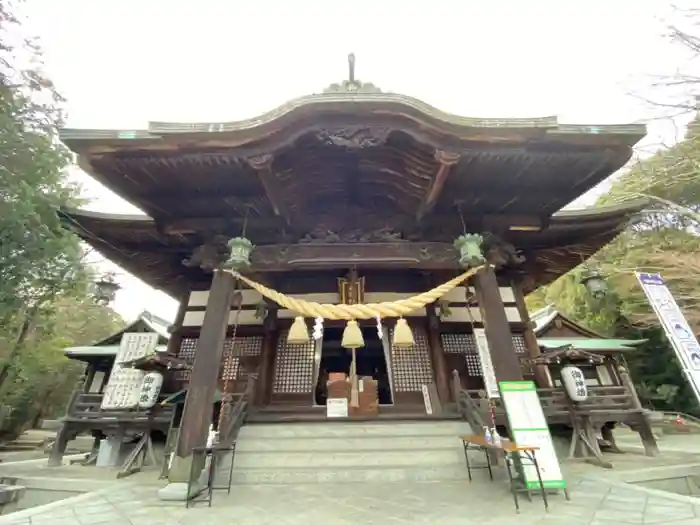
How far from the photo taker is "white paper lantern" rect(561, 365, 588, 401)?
773 cm

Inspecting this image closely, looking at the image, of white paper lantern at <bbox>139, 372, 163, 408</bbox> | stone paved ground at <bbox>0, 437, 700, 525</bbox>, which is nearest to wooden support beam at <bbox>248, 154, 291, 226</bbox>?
stone paved ground at <bbox>0, 437, 700, 525</bbox>

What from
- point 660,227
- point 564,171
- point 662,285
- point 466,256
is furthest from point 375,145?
point 660,227

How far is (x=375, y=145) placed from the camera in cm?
575

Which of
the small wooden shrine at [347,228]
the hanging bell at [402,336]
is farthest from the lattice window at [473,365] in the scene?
the hanging bell at [402,336]

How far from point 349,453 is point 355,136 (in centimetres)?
514

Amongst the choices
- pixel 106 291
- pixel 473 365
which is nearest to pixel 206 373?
pixel 106 291

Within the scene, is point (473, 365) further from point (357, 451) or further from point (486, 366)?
point (357, 451)

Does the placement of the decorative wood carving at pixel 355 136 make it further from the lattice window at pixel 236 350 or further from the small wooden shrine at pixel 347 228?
the lattice window at pixel 236 350

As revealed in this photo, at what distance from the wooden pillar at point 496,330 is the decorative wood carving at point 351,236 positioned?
1.66 meters

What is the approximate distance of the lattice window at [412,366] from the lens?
828 centimetres

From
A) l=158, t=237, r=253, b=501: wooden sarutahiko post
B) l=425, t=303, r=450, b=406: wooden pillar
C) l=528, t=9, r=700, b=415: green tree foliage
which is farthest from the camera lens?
l=528, t=9, r=700, b=415: green tree foliage

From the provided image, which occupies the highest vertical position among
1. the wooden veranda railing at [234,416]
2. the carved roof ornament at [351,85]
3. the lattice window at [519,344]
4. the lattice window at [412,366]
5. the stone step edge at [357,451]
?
the carved roof ornament at [351,85]

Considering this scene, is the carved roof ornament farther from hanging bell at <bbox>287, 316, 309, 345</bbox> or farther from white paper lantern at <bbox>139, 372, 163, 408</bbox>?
white paper lantern at <bbox>139, 372, 163, 408</bbox>

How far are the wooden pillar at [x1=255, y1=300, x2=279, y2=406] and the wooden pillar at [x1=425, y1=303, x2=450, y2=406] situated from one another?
3628 mm
